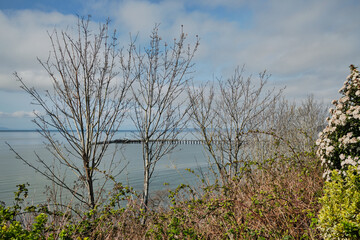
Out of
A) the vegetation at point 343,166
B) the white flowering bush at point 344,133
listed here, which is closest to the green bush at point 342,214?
the vegetation at point 343,166

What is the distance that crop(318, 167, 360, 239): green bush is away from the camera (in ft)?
8.09

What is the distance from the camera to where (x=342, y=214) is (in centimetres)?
259

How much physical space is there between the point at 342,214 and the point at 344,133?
2.35 meters

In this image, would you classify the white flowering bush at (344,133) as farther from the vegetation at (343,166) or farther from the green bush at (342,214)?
the green bush at (342,214)

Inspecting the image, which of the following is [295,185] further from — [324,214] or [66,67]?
[66,67]

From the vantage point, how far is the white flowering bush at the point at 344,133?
13.8 feet

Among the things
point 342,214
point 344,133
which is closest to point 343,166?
point 344,133

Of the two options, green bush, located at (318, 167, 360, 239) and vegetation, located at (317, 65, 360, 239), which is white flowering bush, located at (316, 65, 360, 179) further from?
green bush, located at (318, 167, 360, 239)

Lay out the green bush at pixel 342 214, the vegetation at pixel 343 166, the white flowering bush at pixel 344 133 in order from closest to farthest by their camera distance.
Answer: the green bush at pixel 342 214 < the vegetation at pixel 343 166 < the white flowering bush at pixel 344 133

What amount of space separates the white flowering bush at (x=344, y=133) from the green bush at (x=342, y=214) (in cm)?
133

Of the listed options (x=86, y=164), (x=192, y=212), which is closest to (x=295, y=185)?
(x=192, y=212)

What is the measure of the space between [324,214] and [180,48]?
516 centimetres

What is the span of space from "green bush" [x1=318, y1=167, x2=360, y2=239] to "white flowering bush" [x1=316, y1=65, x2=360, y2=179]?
1.33 m

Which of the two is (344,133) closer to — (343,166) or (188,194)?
(343,166)
